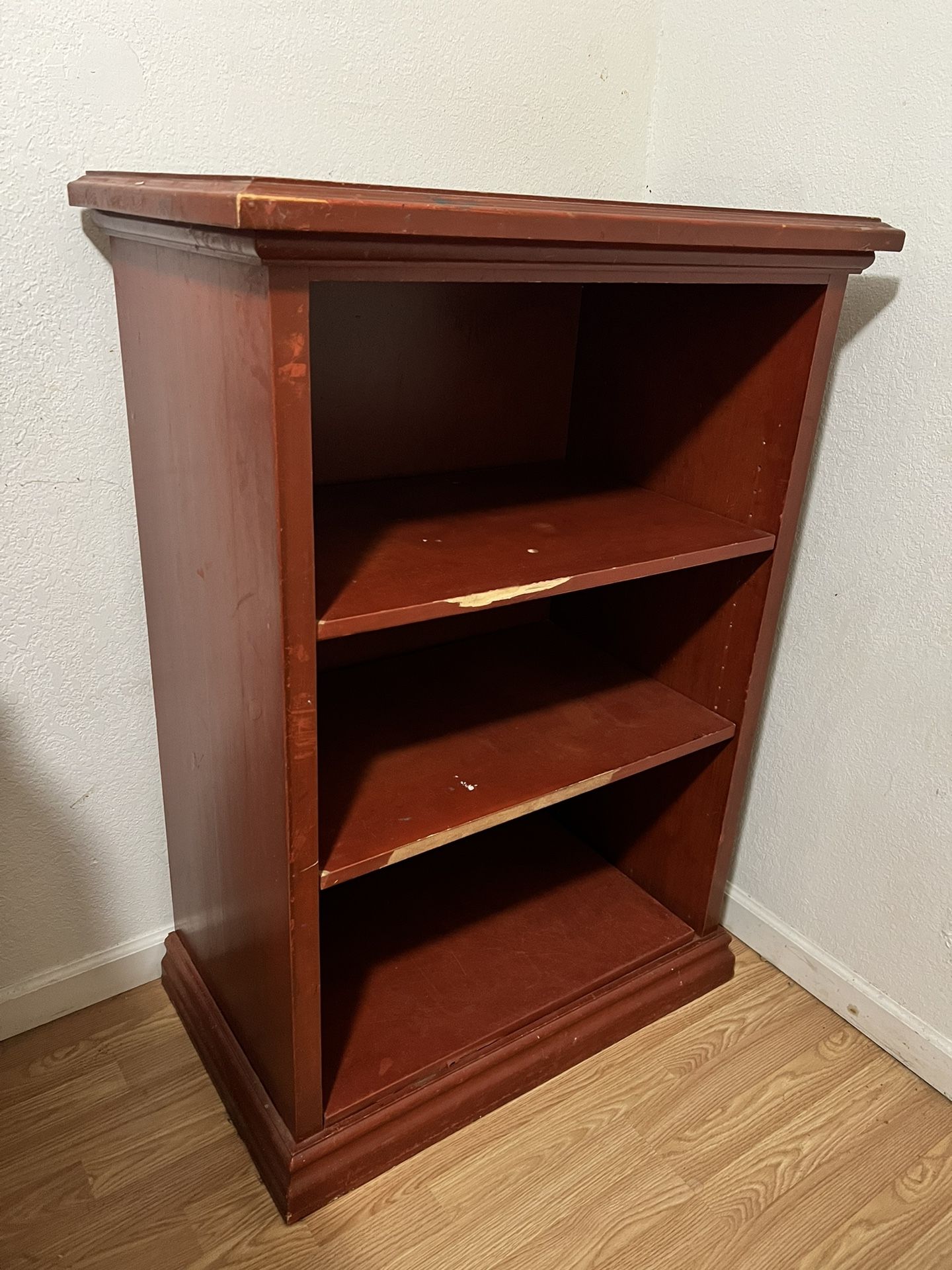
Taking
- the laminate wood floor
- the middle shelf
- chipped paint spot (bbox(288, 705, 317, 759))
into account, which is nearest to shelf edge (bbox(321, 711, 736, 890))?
the middle shelf

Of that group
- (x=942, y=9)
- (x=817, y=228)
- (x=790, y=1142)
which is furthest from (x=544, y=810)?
(x=942, y=9)

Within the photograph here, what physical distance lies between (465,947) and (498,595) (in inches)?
25.0

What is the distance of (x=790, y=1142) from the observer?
1.15m

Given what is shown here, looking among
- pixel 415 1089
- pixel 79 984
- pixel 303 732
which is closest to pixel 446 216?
pixel 303 732

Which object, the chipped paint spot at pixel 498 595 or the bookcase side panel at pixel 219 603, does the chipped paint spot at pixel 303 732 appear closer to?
the bookcase side panel at pixel 219 603

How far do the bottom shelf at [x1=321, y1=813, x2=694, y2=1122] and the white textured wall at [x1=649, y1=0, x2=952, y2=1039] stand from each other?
26 centimetres

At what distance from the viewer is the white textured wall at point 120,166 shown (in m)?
0.93

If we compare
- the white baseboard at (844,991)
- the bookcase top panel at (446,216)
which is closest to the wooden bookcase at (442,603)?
the bookcase top panel at (446,216)

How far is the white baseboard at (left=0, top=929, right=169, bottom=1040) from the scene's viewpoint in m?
1.21

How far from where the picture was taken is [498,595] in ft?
2.84

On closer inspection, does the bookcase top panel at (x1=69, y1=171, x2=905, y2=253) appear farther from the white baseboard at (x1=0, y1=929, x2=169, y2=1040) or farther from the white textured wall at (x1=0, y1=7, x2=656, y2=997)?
the white baseboard at (x1=0, y1=929, x2=169, y2=1040)

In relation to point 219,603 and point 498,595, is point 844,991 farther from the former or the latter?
point 219,603

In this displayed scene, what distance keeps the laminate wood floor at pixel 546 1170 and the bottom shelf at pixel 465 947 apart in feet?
0.37

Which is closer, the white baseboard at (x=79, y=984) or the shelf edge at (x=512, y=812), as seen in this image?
the shelf edge at (x=512, y=812)
